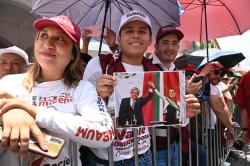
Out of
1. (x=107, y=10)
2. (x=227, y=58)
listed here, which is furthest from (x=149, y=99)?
(x=227, y=58)

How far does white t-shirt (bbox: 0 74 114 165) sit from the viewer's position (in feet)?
5.54

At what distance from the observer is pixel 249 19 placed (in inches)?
221

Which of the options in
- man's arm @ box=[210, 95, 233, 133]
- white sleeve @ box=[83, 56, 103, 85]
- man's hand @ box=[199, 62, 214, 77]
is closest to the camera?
white sleeve @ box=[83, 56, 103, 85]

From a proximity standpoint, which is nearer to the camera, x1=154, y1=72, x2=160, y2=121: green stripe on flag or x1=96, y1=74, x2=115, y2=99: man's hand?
x1=96, y1=74, x2=115, y2=99: man's hand

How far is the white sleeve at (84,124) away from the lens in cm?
167

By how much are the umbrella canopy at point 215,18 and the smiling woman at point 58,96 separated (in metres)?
3.52

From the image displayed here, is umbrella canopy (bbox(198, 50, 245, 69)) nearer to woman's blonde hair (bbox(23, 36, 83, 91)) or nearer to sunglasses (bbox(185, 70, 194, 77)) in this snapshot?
sunglasses (bbox(185, 70, 194, 77))

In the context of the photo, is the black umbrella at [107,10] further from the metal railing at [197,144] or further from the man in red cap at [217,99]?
the metal railing at [197,144]

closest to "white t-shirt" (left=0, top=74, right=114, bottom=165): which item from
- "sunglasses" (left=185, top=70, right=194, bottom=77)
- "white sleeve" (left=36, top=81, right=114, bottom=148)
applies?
"white sleeve" (left=36, top=81, right=114, bottom=148)

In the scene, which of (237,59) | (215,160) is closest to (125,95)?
(215,160)

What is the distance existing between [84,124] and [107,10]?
8.49ft

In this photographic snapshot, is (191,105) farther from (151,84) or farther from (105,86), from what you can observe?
(105,86)

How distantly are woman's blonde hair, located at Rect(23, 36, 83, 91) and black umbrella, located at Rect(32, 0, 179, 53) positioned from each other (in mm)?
1637

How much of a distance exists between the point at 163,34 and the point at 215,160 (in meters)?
1.85
